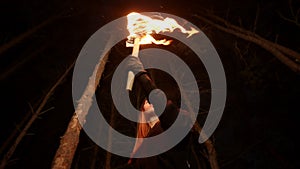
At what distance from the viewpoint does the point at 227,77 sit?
14438 millimetres

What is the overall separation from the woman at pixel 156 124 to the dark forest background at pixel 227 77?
5.81 meters

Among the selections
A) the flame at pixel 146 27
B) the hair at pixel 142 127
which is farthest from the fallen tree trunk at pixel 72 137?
the flame at pixel 146 27

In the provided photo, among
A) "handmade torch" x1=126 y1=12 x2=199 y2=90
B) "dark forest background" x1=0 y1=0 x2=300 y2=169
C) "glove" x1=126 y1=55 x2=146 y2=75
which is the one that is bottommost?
"dark forest background" x1=0 y1=0 x2=300 y2=169

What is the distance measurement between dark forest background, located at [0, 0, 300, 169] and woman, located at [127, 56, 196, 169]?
581cm

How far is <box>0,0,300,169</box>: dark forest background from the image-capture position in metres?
10.8

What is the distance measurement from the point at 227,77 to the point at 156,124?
12.2 meters

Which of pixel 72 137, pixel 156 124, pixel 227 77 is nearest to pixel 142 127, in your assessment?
pixel 156 124

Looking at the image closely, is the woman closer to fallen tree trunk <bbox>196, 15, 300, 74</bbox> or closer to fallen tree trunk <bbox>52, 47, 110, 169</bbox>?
fallen tree trunk <bbox>52, 47, 110, 169</bbox>

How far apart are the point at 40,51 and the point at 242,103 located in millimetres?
11813

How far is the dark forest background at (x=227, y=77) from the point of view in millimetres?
10820

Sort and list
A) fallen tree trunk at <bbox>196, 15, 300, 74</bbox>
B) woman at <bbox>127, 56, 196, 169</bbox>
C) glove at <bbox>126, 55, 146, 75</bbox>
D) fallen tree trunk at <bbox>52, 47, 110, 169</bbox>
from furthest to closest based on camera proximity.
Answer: fallen tree trunk at <bbox>196, 15, 300, 74</bbox>
fallen tree trunk at <bbox>52, 47, 110, 169</bbox>
glove at <bbox>126, 55, 146, 75</bbox>
woman at <bbox>127, 56, 196, 169</bbox>

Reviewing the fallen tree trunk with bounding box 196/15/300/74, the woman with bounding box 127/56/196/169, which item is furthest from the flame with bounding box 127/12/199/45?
the fallen tree trunk with bounding box 196/15/300/74

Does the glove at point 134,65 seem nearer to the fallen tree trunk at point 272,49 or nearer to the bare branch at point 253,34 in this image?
the fallen tree trunk at point 272,49

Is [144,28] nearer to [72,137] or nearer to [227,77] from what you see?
[72,137]
